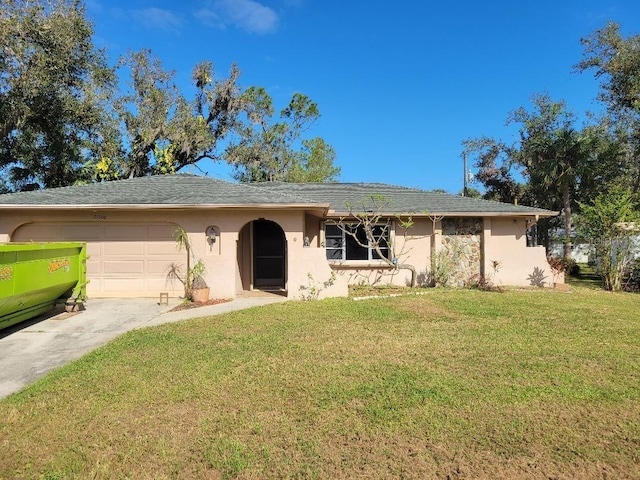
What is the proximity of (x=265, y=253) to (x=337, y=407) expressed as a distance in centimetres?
935

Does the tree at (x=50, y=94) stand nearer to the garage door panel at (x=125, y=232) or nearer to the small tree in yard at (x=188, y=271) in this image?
the garage door panel at (x=125, y=232)

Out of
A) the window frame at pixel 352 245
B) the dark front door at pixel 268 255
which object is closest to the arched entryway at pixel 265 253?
the dark front door at pixel 268 255

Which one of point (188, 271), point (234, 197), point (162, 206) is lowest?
point (188, 271)

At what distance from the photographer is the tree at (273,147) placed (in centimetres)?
2795

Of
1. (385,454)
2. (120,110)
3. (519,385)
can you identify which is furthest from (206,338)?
(120,110)

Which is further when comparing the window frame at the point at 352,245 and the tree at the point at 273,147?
the tree at the point at 273,147

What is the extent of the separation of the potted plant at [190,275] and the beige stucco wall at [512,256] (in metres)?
9.27

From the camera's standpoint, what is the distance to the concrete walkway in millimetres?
5309

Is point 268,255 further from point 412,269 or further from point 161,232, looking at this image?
point 412,269

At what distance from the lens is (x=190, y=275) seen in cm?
1048

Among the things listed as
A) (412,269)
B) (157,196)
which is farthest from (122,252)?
(412,269)

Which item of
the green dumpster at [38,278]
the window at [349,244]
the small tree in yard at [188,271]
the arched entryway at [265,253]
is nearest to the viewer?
→ the green dumpster at [38,278]

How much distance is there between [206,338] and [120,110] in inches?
827

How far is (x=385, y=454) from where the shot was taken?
314 cm
